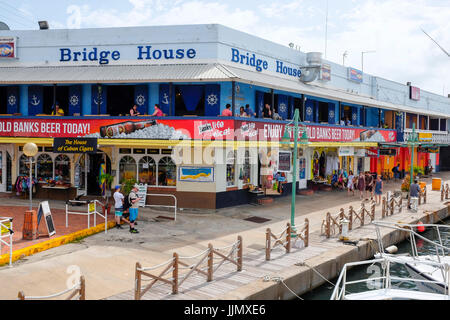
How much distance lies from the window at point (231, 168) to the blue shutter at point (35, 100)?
10.9 metres

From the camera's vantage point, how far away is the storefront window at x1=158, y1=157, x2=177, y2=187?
70.2 ft

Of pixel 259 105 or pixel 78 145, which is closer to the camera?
pixel 78 145

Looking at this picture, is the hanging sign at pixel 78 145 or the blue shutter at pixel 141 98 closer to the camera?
the hanging sign at pixel 78 145

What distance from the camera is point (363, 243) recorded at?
15461 millimetres

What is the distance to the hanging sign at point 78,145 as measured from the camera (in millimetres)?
20578

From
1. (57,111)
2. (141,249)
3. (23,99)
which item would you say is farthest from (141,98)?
(141,249)

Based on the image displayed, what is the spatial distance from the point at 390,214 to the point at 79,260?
1569cm

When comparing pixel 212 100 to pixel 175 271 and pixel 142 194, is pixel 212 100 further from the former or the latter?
pixel 175 271

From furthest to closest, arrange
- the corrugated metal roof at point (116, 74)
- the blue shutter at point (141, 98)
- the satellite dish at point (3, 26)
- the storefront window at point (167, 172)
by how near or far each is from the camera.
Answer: the satellite dish at point (3, 26)
the blue shutter at point (141, 98)
the storefront window at point (167, 172)
the corrugated metal roof at point (116, 74)

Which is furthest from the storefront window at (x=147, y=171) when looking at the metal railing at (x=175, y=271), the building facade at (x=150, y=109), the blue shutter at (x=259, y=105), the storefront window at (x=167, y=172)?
the metal railing at (x=175, y=271)

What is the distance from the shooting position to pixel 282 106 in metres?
27.1

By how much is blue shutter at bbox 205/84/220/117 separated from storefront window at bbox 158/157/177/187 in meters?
3.11

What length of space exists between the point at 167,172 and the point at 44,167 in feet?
23.9

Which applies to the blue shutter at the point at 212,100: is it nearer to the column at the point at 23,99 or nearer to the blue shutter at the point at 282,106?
the blue shutter at the point at 282,106
